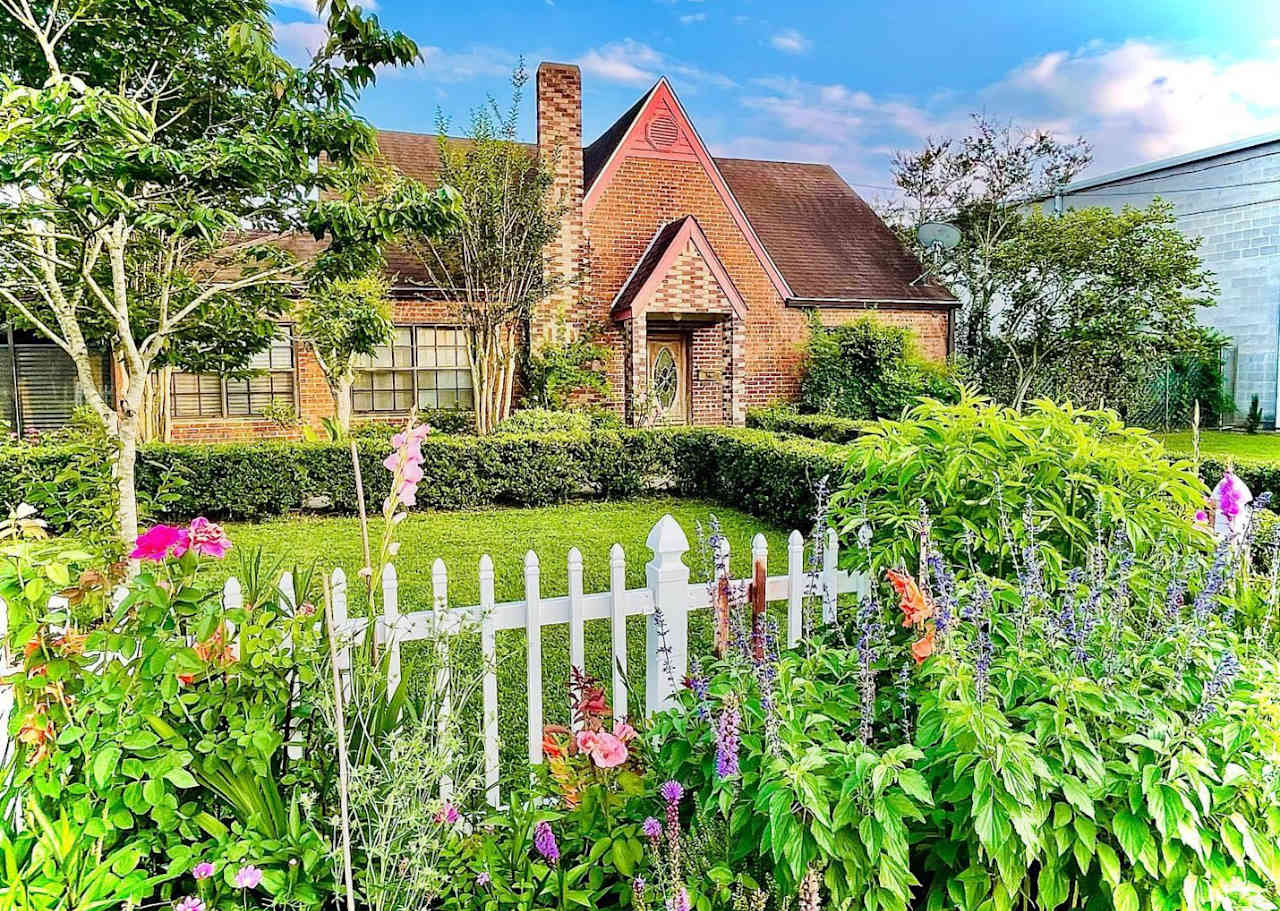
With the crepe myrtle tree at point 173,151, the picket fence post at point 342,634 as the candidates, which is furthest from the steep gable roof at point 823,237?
the picket fence post at point 342,634

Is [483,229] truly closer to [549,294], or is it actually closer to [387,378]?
[549,294]

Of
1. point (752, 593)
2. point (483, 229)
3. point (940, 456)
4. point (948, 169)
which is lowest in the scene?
point (752, 593)

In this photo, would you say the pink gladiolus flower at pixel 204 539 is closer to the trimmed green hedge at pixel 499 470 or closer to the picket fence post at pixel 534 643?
the picket fence post at pixel 534 643

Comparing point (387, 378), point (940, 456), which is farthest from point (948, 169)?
point (940, 456)

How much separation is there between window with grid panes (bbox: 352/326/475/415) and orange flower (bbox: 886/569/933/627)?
1179cm

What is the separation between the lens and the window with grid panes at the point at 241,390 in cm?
1210

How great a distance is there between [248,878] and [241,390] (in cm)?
1245

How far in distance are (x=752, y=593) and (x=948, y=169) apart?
60.7 ft

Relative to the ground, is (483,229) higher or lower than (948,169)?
lower

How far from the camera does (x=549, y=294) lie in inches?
505

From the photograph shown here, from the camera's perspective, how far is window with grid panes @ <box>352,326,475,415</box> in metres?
13.0

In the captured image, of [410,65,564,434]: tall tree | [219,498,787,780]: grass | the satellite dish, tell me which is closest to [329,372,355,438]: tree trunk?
[410,65,564,434]: tall tree

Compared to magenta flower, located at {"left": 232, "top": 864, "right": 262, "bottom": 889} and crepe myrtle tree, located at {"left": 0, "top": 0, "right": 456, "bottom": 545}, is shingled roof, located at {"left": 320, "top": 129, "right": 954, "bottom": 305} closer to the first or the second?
crepe myrtle tree, located at {"left": 0, "top": 0, "right": 456, "bottom": 545}

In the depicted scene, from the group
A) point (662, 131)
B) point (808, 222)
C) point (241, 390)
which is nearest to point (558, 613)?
point (241, 390)
